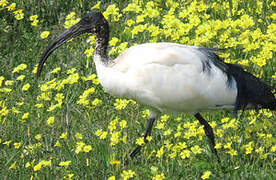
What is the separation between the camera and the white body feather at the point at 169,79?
4.77 metres

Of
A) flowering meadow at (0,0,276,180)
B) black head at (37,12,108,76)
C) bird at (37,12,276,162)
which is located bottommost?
flowering meadow at (0,0,276,180)

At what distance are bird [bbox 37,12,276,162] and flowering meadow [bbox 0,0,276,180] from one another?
16 centimetres

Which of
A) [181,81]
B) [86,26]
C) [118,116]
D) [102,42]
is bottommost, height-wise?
[118,116]

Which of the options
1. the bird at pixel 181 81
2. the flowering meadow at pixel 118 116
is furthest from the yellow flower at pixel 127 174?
the bird at pixel 181 81

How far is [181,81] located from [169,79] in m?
0.10

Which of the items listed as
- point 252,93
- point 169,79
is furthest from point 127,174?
point 252,93

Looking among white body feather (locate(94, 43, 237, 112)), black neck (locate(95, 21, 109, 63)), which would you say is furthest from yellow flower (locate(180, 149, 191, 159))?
black neck (locate(95, 21, 109, 63))

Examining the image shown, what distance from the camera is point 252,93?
194 inches

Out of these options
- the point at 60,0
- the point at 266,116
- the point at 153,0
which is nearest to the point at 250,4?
the point at 153,0

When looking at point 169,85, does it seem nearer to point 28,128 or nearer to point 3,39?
point 28,128

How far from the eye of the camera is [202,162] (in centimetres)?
473

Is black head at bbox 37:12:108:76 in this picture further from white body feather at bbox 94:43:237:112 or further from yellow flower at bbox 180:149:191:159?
yellow flower at bbox 180:149:191:159

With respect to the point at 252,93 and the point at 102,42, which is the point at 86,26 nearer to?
the point at 102,42

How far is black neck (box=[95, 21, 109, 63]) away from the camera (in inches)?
203
